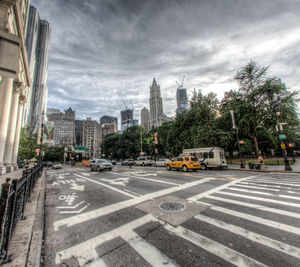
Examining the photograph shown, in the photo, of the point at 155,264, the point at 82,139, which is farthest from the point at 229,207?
the point at 82,139

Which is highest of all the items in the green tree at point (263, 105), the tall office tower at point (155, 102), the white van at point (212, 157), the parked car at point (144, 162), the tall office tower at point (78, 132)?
the tall office tower at point (155, 102)

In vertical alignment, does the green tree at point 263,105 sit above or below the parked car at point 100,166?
above

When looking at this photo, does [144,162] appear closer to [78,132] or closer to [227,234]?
[227,234]

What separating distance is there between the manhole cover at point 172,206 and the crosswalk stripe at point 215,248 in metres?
1.27

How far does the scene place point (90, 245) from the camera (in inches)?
117

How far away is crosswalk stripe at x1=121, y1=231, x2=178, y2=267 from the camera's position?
95.4 inches

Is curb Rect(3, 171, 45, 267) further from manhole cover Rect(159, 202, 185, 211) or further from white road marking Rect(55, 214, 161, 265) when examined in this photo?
manhole cover Rect(159, 202, 185, 211)

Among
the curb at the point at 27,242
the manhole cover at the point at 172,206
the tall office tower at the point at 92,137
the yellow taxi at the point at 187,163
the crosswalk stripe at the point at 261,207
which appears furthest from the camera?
the tall office tower at the point at 92,137

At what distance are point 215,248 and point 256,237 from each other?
1104mm

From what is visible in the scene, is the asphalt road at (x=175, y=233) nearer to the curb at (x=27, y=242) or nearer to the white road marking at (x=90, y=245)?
the white road marking at (x=90, y=245)

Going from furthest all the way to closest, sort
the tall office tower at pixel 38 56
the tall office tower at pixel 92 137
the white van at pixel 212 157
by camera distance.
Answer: the tall office tower at pixel 92 137 → the tall office tower at pixel 38 56 → the white van at pixel 212 157

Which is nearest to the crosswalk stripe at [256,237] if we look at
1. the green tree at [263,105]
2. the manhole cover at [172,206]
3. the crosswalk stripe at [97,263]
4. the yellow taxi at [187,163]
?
the manhole cover at [172,206]

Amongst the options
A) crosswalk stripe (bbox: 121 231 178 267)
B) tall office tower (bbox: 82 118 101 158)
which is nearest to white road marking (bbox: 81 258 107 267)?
crosswalk stripe (bbox: 121 231 178 267)

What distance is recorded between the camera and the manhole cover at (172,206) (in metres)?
4.86
